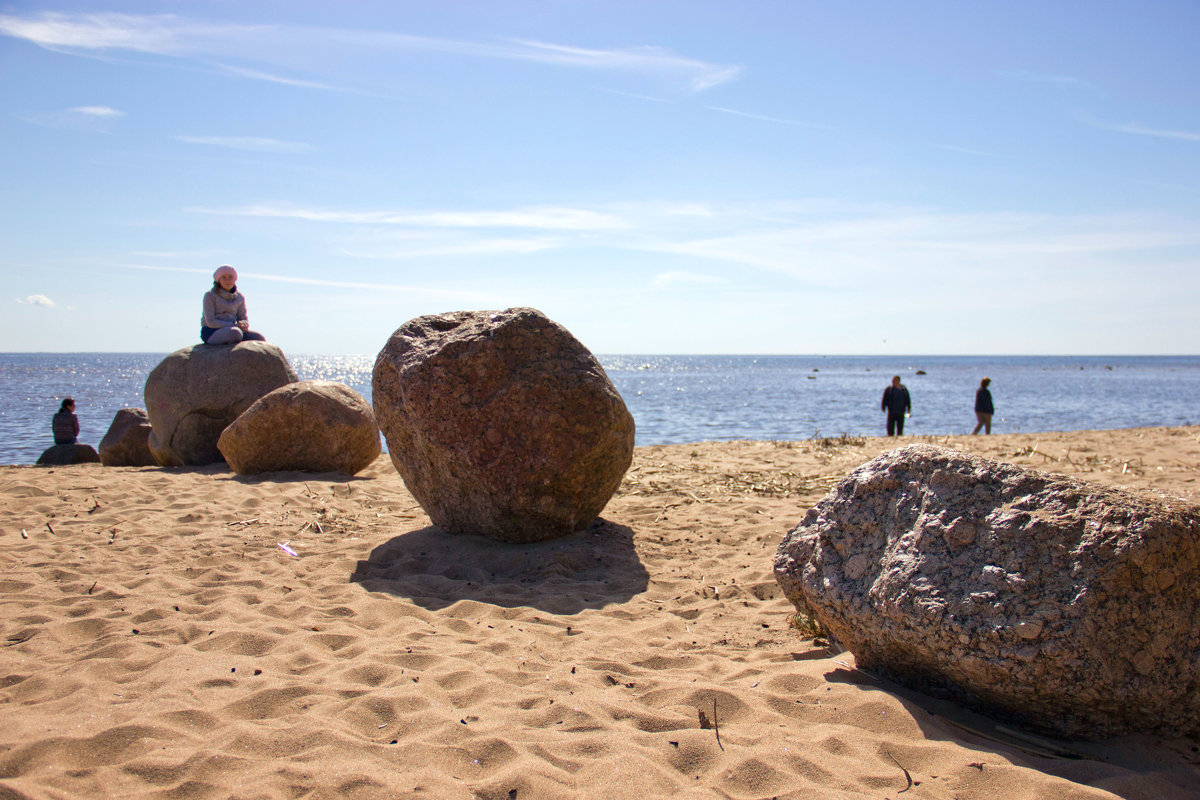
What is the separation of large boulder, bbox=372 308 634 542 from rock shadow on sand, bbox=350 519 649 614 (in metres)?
0.24

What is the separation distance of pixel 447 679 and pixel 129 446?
448 inches

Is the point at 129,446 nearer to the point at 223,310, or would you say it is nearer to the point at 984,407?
the point at 223,310

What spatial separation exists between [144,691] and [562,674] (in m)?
2.00

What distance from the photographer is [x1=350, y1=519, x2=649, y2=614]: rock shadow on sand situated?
17.7 ft

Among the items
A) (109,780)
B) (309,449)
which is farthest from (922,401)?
(109,780)

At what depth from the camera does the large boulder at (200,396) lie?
10992 millimetres

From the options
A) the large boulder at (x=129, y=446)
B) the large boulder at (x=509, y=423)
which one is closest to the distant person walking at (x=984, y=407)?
the large boulder at (x=509, y=423)

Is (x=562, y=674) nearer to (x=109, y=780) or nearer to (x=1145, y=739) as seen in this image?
(x=109, y=780)

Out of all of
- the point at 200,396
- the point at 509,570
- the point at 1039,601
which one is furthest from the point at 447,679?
the point at 200,396

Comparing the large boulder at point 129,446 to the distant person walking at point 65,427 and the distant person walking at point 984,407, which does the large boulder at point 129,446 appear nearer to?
the distant person walking at point 65,427

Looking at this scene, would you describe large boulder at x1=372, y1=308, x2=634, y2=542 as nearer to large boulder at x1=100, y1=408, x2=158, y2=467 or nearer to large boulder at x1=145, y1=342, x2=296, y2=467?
large boulder at x1=145, y1=342, x2=296, y2=467

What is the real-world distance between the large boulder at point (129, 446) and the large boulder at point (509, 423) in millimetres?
8252

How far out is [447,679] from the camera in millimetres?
3812

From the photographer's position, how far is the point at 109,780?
2.77 meters
